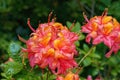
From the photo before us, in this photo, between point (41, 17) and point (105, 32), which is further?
point (41, 17)

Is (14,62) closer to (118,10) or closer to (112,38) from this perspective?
(112,38)

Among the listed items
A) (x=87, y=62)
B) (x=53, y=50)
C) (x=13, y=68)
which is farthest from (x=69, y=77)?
(x=87, y=62)

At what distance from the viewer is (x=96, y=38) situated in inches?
97.1

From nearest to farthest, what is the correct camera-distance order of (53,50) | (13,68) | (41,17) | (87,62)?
(53,50) → (13,68) → (87,62) → (41,17)

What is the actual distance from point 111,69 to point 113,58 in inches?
3.8

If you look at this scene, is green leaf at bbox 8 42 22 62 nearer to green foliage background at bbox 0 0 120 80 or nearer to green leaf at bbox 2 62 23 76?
green leaf at bbox 2 62 23 76

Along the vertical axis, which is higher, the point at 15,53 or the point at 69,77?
the point at 15,53

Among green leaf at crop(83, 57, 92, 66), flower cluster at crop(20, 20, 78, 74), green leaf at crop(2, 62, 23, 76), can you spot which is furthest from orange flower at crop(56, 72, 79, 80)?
green leaf at crop(83, 57, 92, 66)

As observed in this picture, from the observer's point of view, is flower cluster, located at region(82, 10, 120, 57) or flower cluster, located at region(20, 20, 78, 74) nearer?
flower cluster, located at region(20, 20, 78, 74)

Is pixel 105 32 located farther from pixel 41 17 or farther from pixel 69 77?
pixel 41 17

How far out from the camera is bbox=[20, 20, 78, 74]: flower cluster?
2.27m

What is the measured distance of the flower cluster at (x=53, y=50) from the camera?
227 cm

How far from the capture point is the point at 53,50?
2.29 m

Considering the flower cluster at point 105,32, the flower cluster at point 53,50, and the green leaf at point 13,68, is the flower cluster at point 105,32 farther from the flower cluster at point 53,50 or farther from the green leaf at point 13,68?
the green leaf at point 13,68
